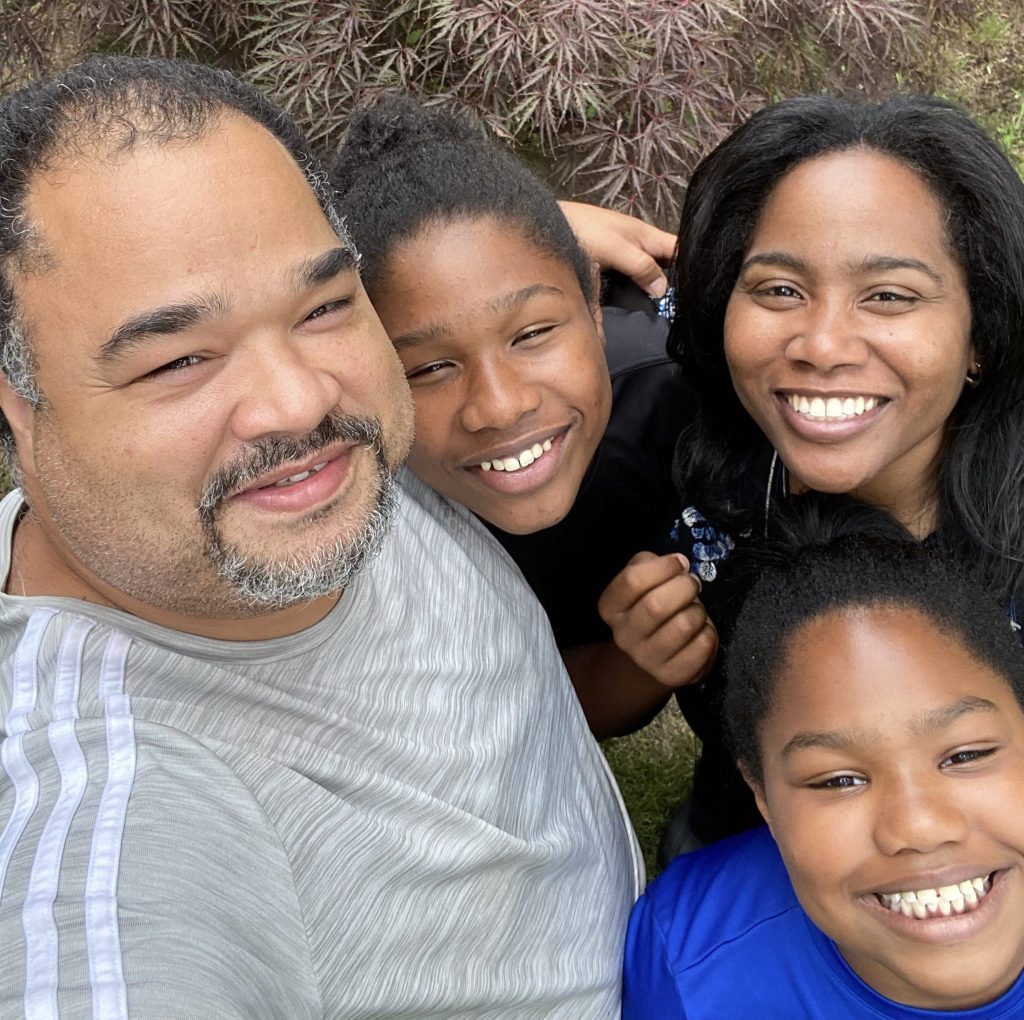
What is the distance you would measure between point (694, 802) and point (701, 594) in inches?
27.7

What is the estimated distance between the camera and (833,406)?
1650 millimetres

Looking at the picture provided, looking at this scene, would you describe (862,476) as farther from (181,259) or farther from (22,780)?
(22,780)

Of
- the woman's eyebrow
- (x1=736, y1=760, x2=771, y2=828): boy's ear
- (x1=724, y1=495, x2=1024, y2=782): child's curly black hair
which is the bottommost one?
(x1=736, y1=760, x2=771, y2=828): boy's ear

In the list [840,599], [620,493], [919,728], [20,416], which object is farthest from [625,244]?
[20,416]

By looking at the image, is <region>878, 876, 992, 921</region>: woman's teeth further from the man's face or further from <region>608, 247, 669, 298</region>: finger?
<region>608, 247, 669, 298</region>: finger

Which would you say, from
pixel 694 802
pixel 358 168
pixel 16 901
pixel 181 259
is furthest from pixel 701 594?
pixel 16 901

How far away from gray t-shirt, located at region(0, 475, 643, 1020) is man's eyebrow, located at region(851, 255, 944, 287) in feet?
2.57

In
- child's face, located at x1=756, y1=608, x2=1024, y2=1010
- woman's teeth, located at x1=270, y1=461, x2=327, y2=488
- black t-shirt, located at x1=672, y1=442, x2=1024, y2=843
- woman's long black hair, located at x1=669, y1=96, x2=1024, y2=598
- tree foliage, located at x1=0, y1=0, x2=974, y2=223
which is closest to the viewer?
woman's teeth, located at x1=270, y1=461, x2=327, y2=488

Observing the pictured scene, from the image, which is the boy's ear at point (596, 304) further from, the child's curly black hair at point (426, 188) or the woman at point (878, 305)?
the woman at point (878, 305)

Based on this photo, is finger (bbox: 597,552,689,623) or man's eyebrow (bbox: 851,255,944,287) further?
finger (bbox: 597,552,689,623)

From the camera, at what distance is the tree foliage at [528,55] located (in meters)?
2.56

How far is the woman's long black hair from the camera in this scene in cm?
162

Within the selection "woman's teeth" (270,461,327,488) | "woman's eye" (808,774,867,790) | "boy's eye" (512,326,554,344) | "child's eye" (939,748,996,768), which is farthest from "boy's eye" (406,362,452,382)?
"child's eye" (939,748,996,768)

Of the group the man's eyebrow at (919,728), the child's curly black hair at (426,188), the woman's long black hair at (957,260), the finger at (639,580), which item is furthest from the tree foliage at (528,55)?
the man's eyebrow at (919,728)
